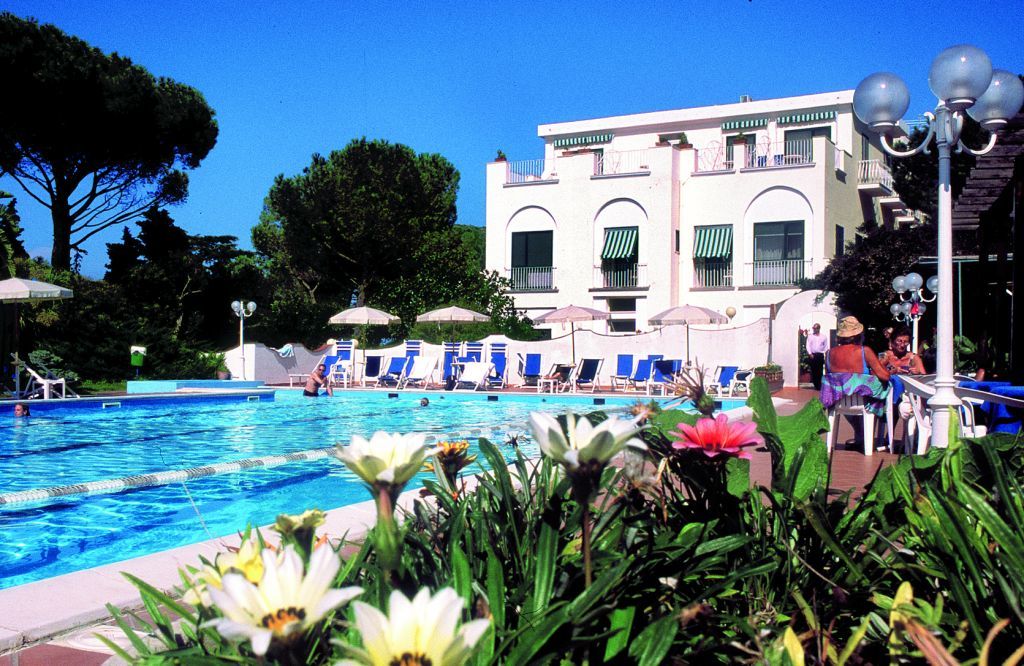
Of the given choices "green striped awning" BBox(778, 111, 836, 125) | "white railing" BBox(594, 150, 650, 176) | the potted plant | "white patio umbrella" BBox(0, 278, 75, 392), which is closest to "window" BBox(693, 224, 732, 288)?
"white railing" BBox(594, 150, 650, 176)

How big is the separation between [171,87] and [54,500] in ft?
74.7

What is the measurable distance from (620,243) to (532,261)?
3.21 metres

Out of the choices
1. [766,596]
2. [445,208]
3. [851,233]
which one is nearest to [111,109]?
[445,208]

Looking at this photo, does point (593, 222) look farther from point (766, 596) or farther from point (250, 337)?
point (766, 596)

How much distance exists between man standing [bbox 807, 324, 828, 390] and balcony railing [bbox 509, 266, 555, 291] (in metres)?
10.9

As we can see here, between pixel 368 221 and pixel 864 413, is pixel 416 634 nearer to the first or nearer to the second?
pixel 864 413

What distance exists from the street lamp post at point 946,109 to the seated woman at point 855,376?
2031mm

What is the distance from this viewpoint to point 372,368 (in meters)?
21.6

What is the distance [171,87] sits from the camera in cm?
2683

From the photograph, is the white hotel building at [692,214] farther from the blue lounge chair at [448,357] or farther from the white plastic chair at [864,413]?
the white plastic chair at [864,413]

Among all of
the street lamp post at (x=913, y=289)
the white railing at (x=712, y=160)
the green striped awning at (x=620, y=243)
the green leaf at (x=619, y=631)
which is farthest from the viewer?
the white railing at (x=712, y=160)

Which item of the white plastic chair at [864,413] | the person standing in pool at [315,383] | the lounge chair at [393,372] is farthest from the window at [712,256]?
the white plastic chair at [864,413]

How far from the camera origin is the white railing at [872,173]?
30.3 metres

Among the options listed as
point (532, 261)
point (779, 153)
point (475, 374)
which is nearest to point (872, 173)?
point (779, 153)
